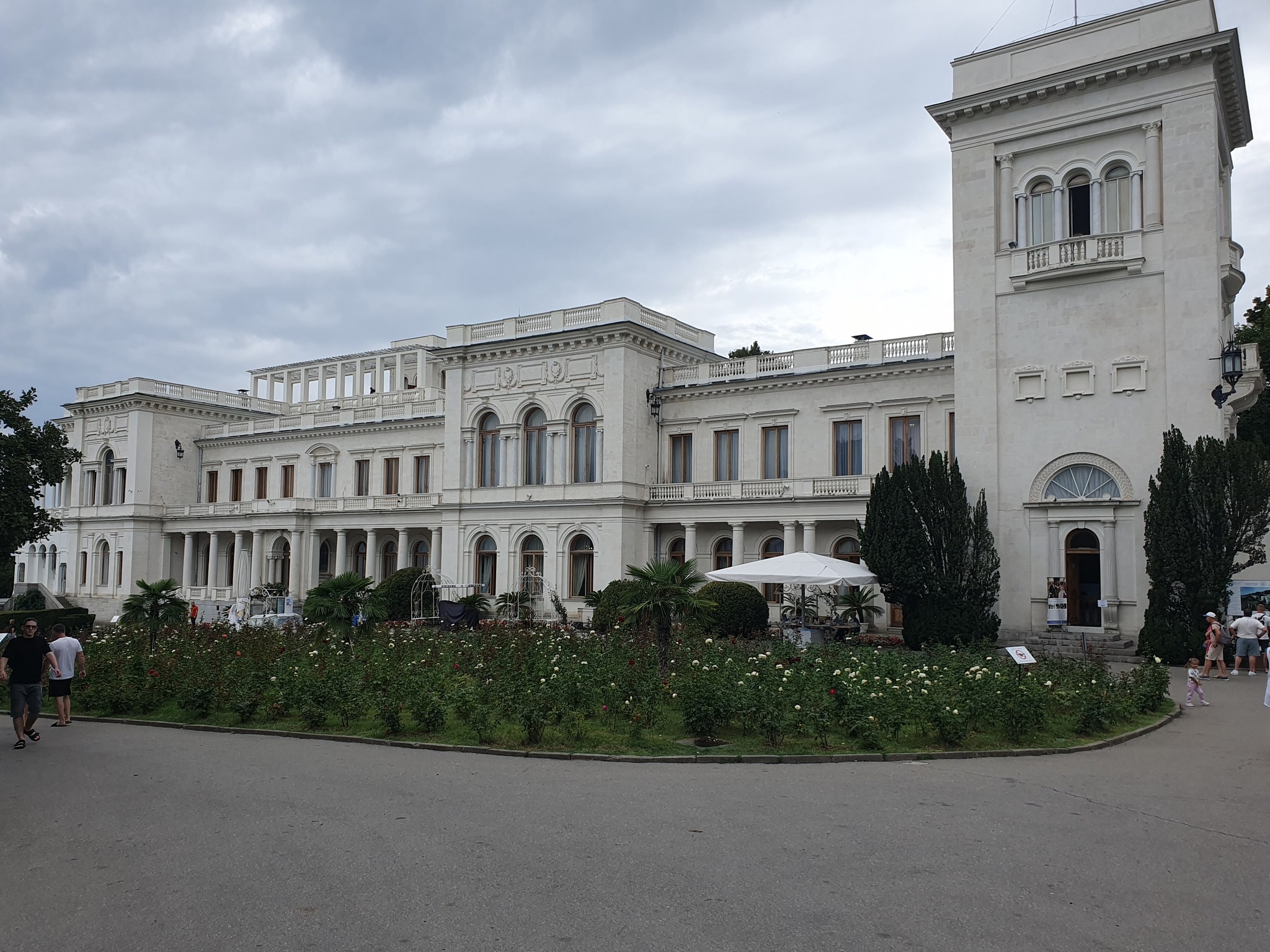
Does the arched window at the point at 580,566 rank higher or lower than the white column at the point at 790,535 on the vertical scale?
lower

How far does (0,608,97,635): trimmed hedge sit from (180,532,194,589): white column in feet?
52.1

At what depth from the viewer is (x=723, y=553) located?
38500 mm

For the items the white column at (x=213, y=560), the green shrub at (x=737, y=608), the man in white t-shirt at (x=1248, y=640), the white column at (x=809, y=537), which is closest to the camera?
the man in white t-shirt at (x=1248, y=640)

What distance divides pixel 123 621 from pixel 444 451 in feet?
66.7

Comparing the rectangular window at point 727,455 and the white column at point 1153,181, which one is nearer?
the white column at point 1153,181

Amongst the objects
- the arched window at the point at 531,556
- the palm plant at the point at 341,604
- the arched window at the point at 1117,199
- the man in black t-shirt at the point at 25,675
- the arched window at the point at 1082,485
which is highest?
the arched window at the point at 1117,199

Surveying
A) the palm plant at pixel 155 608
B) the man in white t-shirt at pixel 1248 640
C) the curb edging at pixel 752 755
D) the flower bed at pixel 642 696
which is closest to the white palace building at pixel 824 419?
the man in white t-shirt at pixel 1248 640

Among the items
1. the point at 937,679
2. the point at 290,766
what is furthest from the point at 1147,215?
the point at 290,766

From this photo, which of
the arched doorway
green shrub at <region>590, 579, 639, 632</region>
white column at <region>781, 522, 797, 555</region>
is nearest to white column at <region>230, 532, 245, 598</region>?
green shrub at <region>590, 579, 639, 632</region>

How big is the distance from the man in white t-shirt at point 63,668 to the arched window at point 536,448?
25648 mm

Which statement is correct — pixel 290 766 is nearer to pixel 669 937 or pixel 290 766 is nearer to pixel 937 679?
→ pixel 669 937

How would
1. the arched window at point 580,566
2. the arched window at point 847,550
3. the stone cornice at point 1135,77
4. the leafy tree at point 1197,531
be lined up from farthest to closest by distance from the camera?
the arched window at point 580,566 < the arched window at point 847,550 < the stone cornice at point 1135,77 < the leafy tree at point 1197,531

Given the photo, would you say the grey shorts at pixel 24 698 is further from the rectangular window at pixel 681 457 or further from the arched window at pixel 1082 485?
the rectangular window at pixel 681 457

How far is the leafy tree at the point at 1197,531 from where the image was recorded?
2369cm
